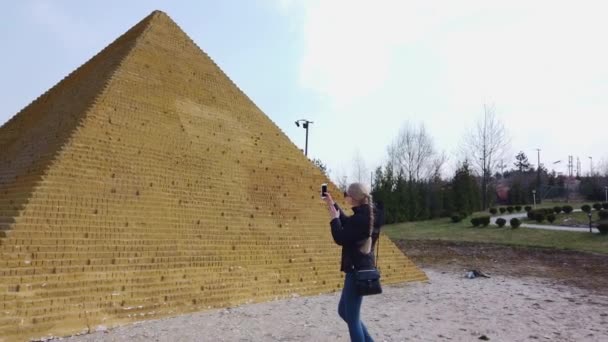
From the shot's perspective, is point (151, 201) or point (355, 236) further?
point (151, 201)

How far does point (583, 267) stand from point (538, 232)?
968 centimetres

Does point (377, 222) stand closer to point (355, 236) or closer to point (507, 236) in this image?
point (355, 236)

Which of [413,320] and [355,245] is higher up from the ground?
[355,245]

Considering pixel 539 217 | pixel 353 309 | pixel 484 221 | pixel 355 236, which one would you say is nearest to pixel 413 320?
pixel 353 309

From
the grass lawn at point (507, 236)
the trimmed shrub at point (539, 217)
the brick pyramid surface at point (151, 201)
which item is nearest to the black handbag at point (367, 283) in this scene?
the brick pyramid surface at point (151, 201)

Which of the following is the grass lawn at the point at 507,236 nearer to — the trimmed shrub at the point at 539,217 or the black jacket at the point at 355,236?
the trimmed shrub at the point at 539,217

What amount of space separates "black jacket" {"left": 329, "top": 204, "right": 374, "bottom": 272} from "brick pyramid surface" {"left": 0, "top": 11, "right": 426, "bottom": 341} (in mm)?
3759

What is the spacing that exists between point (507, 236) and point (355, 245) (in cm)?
2166

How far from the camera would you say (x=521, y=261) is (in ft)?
54.9

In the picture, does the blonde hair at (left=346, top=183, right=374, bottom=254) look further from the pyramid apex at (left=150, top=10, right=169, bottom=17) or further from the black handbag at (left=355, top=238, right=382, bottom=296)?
the pyramid apex at (left=150, top=10, right=169, bottom=17)

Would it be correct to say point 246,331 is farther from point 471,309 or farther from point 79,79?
point 79,79

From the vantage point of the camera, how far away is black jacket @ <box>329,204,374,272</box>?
4484 millimetres

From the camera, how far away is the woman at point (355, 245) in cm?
449

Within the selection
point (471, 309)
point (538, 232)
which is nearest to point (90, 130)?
point (471, 309)
